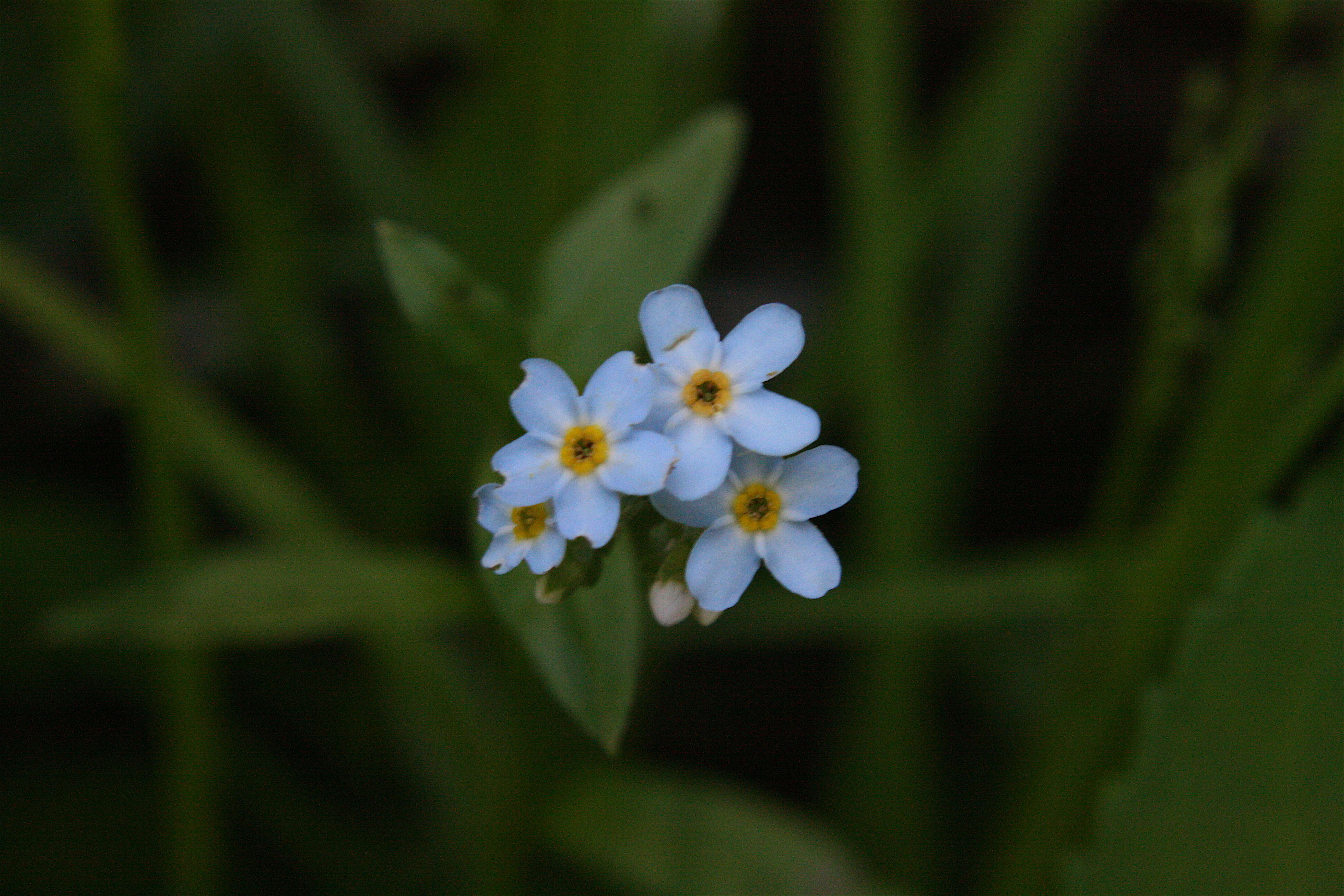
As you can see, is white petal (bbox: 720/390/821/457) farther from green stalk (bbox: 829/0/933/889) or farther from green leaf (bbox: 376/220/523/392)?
green stalk (bbox: 829/0/933/889)

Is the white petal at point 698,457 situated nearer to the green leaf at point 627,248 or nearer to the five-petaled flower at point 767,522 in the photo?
the five-petaled flower at point 767,522

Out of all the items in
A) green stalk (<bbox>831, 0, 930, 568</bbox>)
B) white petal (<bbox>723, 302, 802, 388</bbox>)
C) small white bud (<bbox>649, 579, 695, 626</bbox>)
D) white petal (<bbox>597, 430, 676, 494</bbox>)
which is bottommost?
small white bud (<bbox>649, 579, 695, 626</bbox>)

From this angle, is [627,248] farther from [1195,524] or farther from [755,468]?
[1195,524]

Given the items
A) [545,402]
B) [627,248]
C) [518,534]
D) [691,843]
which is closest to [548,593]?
[518,534]

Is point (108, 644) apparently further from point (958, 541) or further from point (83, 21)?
point (958, 541)

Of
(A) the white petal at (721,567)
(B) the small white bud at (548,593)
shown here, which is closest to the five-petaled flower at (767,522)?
(A) the white petal at (721,567)

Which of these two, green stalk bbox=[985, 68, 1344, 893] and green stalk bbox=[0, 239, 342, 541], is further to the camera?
green stalk bbox=[0, 239, 342, 541]

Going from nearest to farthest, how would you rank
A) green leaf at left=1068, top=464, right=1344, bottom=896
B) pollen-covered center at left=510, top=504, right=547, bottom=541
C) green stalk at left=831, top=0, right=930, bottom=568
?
pollen-covered center at left=510, top=504, right=547, bottom=541, green leaf at left=1068, top=464, right=1344, bottom=896, green stalk at left=831, top=0, right=930, bottom=568

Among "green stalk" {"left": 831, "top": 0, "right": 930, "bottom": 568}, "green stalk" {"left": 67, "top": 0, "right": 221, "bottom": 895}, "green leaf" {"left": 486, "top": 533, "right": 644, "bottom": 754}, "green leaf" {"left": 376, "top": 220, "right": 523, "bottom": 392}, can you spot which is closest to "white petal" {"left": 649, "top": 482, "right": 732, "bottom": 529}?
"green leaf" {"left": 486, "top": 533, "right": 644, "bottom": 754}
